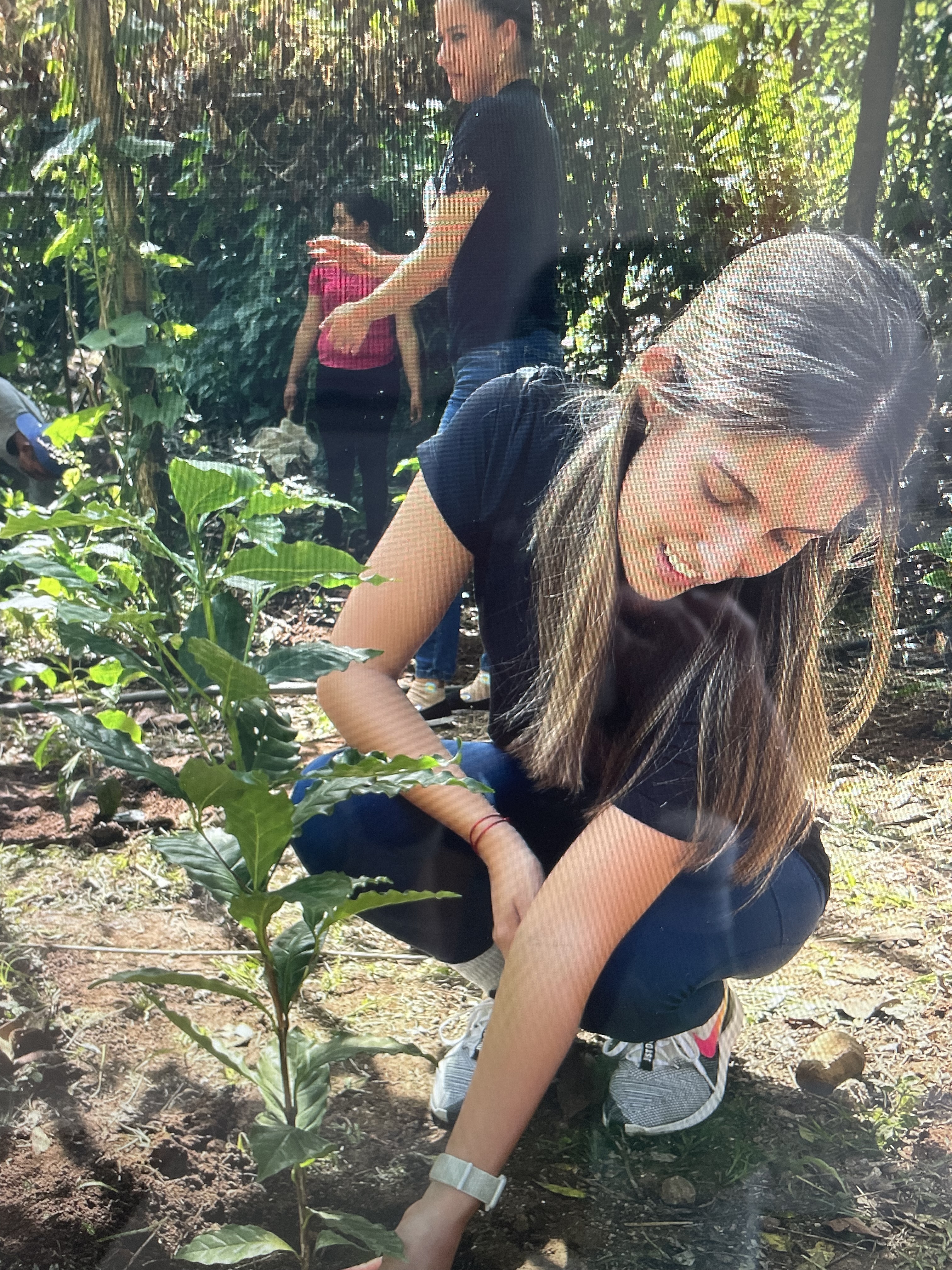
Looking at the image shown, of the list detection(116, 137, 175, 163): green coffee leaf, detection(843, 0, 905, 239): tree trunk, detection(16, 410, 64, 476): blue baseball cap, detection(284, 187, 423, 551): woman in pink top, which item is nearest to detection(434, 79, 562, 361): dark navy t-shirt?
detection(284, 187, 423, 551): woman in pink top

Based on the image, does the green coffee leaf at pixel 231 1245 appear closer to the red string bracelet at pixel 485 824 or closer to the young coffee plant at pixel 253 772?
the young coffee plant at pixel 253 772

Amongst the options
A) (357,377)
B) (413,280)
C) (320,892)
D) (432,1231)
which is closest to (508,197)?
(413,280)

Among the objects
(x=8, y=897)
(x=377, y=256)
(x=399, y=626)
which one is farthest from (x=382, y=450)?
(x=8, y=897)

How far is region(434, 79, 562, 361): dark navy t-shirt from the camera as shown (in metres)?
1.24

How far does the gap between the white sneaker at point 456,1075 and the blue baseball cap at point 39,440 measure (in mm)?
1119

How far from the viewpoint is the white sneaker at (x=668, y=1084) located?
48.8 inches

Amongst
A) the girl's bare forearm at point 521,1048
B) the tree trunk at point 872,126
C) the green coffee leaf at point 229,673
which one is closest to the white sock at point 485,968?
the girl's bare forearm at point 521,1048

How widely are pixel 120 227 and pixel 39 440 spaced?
0.37 meters

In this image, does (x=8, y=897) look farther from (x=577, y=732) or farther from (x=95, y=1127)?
(x=577, y=732)

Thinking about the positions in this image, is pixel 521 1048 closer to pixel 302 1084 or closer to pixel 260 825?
pixel 302 1084

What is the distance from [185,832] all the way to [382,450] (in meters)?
0.71

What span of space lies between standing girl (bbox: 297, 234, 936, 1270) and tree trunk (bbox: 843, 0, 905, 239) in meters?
0.23

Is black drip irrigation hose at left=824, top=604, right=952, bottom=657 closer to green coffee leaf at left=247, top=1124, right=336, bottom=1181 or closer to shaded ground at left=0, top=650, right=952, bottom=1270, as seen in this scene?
shaded ground at left=0, top=650, right=952, bottom=1270

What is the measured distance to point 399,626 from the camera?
116 cm
